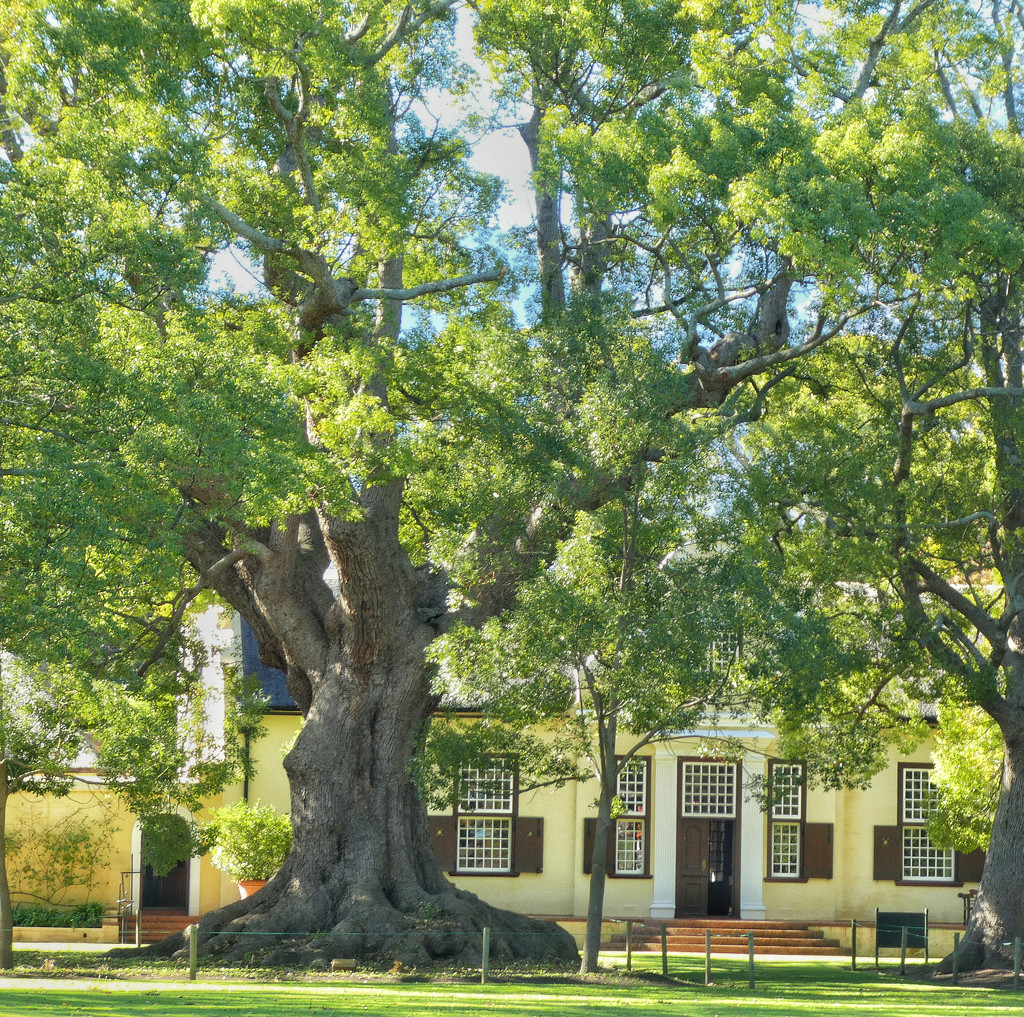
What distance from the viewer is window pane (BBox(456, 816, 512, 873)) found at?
2431cm

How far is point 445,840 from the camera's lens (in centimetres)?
2434

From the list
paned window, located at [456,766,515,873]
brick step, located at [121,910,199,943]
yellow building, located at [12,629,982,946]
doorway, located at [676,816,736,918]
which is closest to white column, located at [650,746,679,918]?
yellow building, located at [12,629,982,946]

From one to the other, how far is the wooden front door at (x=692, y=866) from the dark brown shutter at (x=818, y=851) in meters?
1.92

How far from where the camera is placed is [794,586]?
16.1 m

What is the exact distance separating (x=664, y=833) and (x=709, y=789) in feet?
4.61

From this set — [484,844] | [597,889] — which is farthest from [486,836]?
[597,889]

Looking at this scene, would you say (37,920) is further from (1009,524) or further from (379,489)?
(1009,524)

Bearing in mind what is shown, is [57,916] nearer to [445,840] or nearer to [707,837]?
[445,840]

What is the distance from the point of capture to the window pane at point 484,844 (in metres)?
24.3

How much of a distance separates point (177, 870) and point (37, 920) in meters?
2.55

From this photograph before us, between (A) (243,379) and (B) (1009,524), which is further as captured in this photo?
(B) (1009,524)

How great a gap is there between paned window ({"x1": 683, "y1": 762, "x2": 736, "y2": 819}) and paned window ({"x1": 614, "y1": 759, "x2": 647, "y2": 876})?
2.84 feet

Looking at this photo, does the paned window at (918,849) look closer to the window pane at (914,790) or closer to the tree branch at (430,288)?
the window pane at (914,790)

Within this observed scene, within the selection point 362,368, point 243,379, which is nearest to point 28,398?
point 243,379
